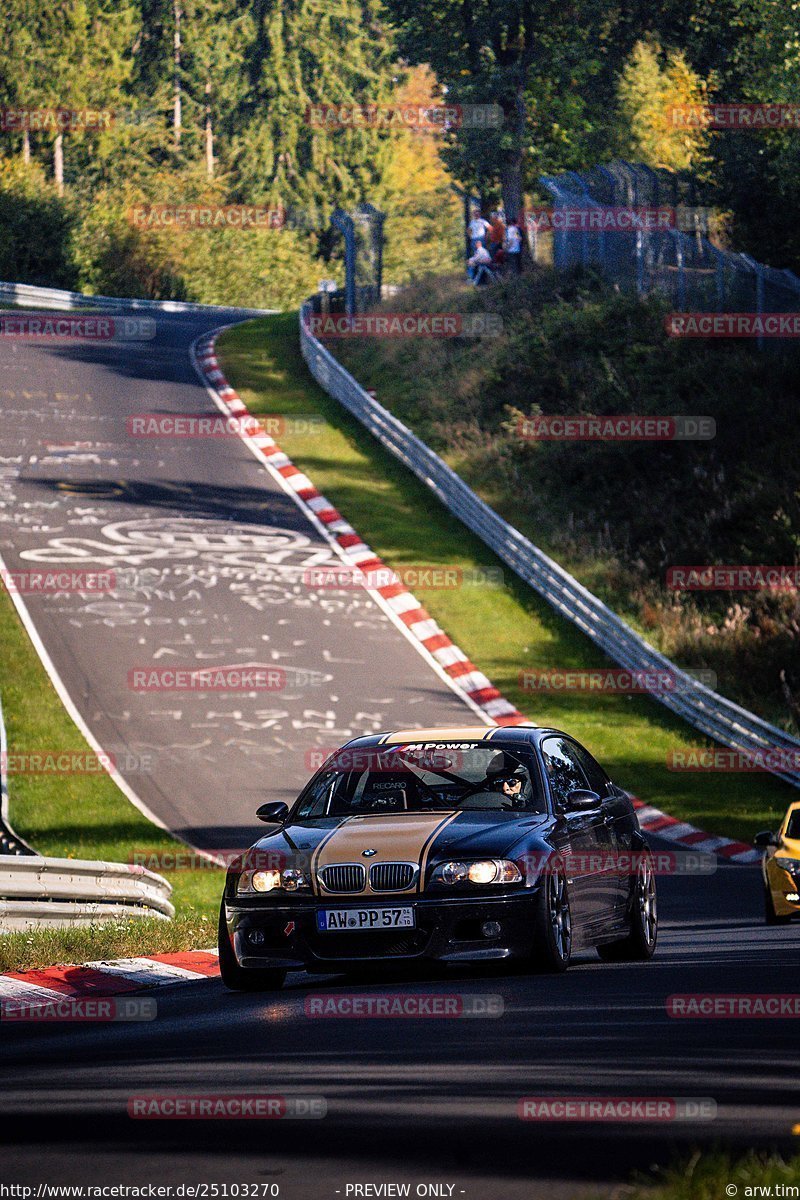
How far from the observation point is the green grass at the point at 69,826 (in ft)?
38.5

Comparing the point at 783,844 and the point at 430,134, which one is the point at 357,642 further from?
the point at 430,134

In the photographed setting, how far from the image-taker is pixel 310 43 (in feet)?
336

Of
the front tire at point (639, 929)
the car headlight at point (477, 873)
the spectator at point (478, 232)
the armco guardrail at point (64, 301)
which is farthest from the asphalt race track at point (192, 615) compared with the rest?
the armco guardrail at point (64, 301)

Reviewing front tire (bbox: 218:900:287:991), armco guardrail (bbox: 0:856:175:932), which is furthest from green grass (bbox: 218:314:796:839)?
front tire (bbox: 218:900:287:991)

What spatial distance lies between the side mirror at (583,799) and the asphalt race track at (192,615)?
8.64 m

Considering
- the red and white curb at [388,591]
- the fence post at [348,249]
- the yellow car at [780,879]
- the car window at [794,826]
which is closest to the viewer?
the yellow car at [780,879]

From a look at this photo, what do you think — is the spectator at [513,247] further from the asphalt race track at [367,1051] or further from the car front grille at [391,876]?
the car front grille at [391,876]

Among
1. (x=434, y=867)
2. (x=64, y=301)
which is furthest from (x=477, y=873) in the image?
(x=64, y=301)

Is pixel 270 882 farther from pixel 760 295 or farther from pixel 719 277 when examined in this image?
pixel 719 277

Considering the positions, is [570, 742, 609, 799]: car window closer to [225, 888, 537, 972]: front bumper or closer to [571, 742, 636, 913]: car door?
[571, 742, 636, 913]: car door

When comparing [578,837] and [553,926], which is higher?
[578,837]

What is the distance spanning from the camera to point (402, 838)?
10.2 metres

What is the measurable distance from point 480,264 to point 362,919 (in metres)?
37.0

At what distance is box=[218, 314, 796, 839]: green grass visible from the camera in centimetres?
2258
